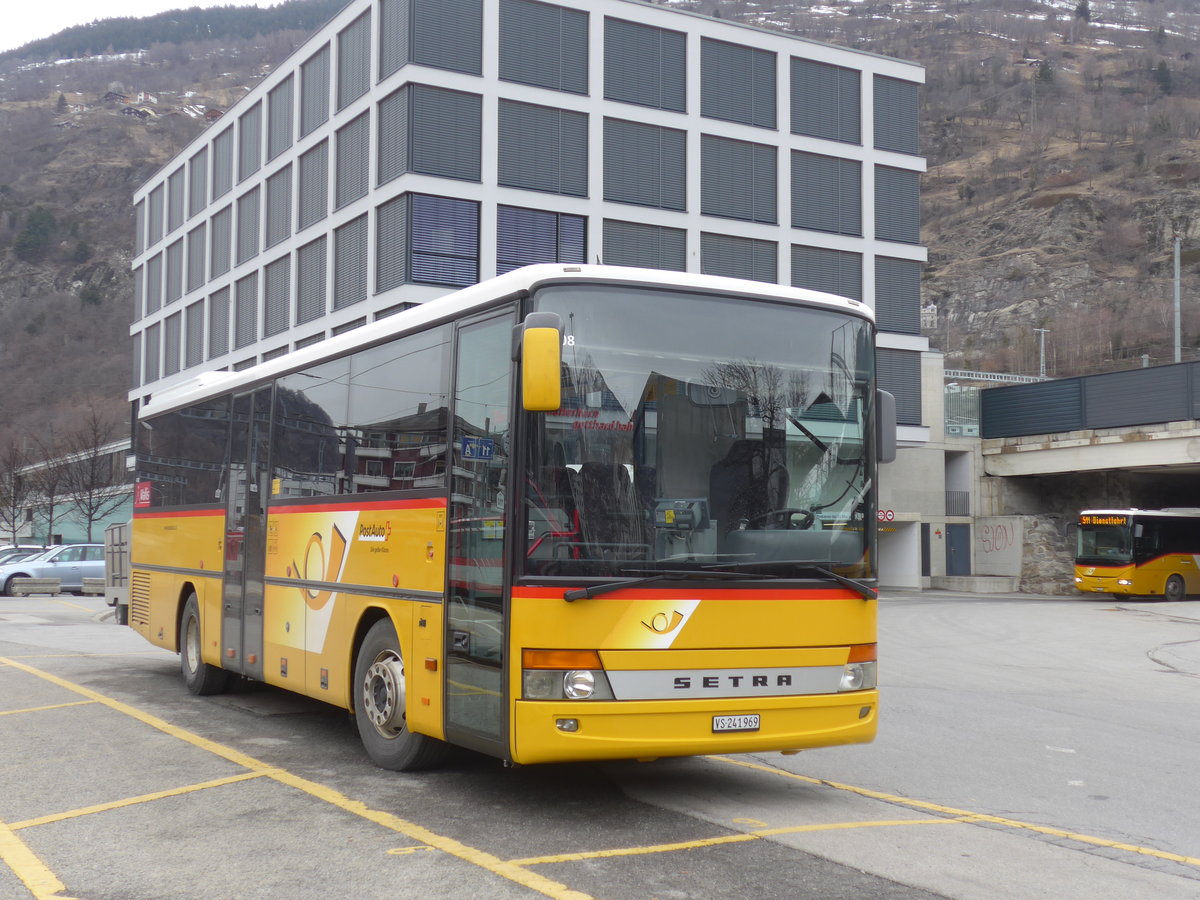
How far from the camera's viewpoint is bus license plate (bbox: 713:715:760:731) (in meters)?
7.26

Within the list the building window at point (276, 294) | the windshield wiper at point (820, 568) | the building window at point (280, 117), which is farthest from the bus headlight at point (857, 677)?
the building window at point (280, 117)

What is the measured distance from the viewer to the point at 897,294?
156ft

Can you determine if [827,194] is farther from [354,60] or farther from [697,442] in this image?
[697,442]

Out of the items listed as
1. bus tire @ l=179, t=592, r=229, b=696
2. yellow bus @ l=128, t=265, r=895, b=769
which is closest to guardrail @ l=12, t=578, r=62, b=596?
bus tire @ l=179, t=592, r=229, b=696

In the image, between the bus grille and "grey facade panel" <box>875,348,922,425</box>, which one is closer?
the bus grille

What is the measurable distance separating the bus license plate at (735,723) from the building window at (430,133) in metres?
32.7

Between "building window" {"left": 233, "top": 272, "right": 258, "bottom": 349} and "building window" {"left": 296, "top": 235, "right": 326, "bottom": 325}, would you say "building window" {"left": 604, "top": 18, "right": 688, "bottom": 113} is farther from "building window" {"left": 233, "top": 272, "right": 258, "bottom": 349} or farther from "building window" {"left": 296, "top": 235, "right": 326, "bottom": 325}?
"building window" {"left": 233, "top": 272, "right": 258, "bottom": 349}

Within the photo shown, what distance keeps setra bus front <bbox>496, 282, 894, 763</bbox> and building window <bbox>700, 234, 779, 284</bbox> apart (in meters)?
35.5

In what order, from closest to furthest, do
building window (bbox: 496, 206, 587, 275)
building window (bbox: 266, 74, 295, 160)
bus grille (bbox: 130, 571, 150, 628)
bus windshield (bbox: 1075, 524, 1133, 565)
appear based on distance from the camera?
bus grille (bbox: 130, 571, 150, 628) → building window (bbox: 496, 206, 587, 275) → bus windshield (bbox: 1075, 524, 1133, 565) → building window (bbox: 266, 74, 295, 160)

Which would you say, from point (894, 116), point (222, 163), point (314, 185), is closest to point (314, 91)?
point (314, 185)

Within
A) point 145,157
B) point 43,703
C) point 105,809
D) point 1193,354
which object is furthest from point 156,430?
point 145,157

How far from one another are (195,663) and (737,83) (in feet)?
119

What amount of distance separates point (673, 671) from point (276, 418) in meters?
5.08

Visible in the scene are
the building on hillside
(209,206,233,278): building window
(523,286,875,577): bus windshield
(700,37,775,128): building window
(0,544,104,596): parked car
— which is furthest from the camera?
(209,206,233,278): building window
